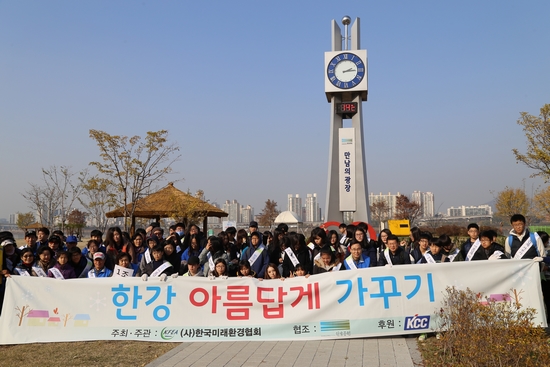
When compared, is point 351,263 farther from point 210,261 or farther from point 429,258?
point 210,261

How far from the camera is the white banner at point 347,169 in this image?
21.5m

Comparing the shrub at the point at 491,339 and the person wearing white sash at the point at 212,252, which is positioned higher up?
the person wearing white sash at the point at 212,252

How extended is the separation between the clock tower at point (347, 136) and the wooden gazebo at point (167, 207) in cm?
682

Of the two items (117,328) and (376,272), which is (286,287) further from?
(117,328)

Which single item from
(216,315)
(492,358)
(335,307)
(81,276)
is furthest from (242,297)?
(492,358)

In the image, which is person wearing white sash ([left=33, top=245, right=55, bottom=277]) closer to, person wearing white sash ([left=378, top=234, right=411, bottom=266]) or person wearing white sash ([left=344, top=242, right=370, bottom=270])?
person wearing white sash ([left=344, top=242, right=370, bottom=270])

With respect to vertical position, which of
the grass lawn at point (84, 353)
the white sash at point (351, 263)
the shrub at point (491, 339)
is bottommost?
the grass lawn at point (84, 353)

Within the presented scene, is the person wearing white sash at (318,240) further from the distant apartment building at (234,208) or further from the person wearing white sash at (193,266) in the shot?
the distant apartment building at (234,208)

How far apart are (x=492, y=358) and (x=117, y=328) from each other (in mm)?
4589

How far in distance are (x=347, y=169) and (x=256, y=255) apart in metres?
14.3

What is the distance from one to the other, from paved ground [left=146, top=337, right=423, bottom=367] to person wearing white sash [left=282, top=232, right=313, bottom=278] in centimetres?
157

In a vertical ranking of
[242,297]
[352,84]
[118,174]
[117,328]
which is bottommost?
[117,328]

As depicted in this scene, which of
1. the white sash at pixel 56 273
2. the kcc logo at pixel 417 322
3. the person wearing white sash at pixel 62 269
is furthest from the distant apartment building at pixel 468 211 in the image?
the white sash at pixel 56 273

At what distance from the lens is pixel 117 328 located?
20.6 feet
